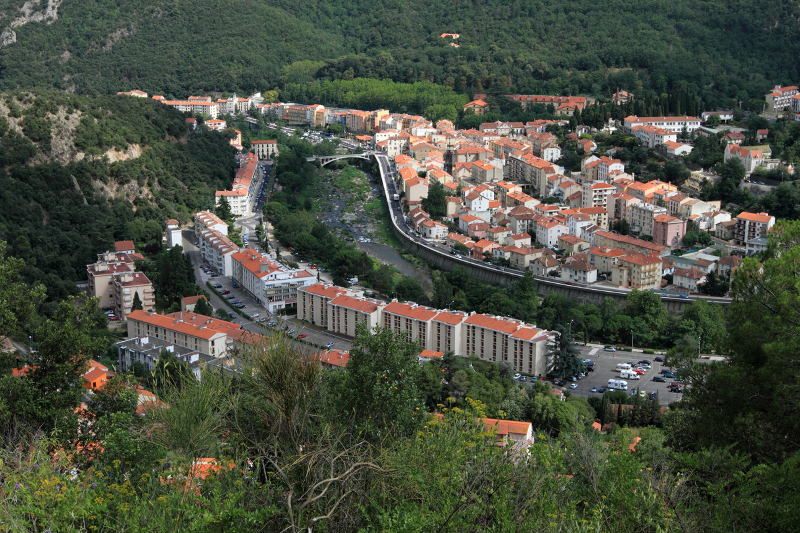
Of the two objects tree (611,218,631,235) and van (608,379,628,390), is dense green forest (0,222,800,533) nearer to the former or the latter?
van (608,379,628,390)

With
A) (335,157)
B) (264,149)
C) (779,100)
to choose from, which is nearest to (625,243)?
(335,157)

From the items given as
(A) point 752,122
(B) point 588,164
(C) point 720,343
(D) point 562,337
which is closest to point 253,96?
→ (B) point 588,164

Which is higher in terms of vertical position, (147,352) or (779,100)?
(779,100)

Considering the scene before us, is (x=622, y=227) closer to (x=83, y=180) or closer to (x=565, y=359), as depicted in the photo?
(x=565, y=359)

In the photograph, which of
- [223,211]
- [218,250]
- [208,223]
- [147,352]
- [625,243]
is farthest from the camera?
[223,211]

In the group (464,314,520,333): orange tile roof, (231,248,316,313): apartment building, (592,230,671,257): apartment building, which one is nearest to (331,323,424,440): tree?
(464,314,520,333): orange tile roof

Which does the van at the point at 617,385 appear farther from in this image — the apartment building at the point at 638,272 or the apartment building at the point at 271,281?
the apartment building at the point at 271,281

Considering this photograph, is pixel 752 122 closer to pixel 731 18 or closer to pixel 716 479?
pixel 731 18
